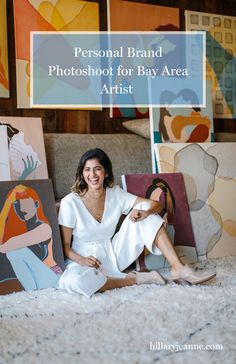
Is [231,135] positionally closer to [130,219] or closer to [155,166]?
[155,166]

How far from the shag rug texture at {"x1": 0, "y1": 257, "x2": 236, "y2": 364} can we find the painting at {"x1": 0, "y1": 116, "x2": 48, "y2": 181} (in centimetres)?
78

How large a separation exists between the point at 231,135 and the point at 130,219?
1461 millimetres

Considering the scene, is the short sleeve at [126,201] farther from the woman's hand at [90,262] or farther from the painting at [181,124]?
the painting at [181,124]

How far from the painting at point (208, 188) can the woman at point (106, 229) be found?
18.9 inches

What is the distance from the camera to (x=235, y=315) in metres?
1.58

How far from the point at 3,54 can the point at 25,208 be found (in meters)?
1.24

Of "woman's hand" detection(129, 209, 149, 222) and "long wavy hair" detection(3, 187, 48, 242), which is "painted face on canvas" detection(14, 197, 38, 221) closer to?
"long wavy hair" detection(3, 187, 48, 242)

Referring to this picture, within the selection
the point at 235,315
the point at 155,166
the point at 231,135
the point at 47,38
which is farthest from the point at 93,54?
the point at 235,315

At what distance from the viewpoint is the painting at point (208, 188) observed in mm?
2514

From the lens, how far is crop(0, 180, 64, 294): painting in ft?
6.33

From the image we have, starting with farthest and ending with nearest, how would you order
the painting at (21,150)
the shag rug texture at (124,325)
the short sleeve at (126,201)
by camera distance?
the painting at (21,150) → the short sleeve at (126,201) → the shag rug texture at (124,325)

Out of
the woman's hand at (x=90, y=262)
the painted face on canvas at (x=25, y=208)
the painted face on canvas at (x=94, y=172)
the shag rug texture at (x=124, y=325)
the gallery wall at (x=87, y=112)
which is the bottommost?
the shag rug texture at (x=124, y=325)

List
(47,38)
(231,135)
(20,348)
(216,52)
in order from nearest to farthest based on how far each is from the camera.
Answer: (20,348)
(47,38)
(231,135)
(216,52)

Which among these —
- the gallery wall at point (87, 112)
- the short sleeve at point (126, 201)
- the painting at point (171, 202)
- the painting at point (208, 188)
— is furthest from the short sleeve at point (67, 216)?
the gallery wall at point (87, 112)
